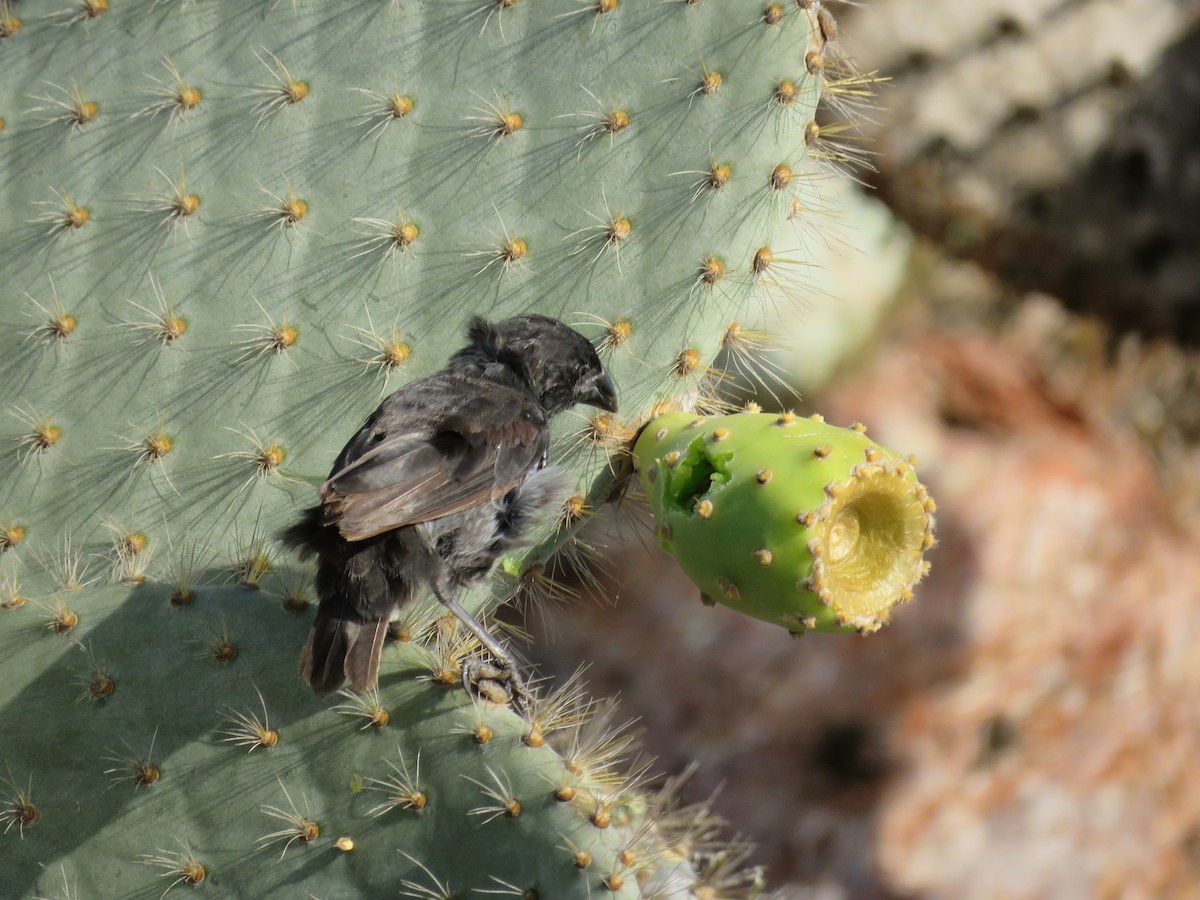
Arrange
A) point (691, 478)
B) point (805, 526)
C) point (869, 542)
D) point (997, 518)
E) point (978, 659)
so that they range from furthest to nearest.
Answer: point (997, 518), point (978, 659), point (691, 478), point (869, 542), point (805, 526)

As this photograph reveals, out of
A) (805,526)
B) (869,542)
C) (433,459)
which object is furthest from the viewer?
(433,459)

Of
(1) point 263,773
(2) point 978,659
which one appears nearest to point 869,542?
(1) point 263,773

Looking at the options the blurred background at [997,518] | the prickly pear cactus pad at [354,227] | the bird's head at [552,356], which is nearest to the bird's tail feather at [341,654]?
the prickly pear cactus pad at [354,227]

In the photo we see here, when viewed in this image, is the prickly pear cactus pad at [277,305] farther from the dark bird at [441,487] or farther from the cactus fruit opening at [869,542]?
the cactus fruit opening at [869,542]

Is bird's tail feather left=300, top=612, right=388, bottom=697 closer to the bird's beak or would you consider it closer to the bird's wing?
the bird's wing

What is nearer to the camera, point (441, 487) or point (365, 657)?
point (365, 657)

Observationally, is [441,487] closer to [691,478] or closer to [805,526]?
[691,478]

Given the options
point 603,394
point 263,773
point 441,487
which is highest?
point 603,394

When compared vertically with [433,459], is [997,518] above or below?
below
